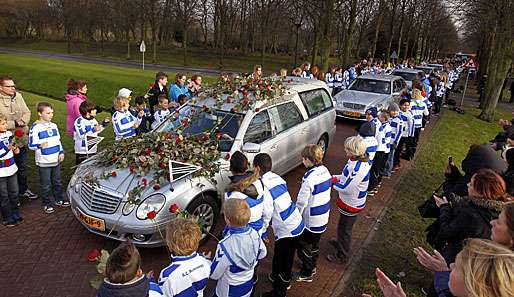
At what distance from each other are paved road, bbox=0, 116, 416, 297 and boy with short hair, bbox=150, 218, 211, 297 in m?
1.78

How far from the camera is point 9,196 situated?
18.4 feet

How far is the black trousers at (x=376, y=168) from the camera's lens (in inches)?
288

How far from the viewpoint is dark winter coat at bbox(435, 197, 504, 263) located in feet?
11.2

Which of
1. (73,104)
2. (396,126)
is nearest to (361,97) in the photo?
(396,126)

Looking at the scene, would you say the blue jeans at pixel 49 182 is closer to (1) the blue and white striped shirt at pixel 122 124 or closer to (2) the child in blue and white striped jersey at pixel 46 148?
(2) the child in blue and white striped jersey at pixel 46 148

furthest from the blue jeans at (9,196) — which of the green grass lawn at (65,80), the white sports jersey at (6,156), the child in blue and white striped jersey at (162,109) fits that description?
the green grass lawn at (65,80)

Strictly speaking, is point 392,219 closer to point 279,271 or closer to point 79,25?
point 279,271

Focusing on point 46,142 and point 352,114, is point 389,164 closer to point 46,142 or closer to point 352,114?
point 352,114

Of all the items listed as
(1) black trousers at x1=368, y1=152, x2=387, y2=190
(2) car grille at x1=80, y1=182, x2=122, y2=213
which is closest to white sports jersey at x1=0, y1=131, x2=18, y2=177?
(2) car grille at x1=80, y1=182, x2=122, y2=213

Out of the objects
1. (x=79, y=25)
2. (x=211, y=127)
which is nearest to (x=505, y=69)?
(x=211, y=127)

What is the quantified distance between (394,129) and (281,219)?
483 centimetres

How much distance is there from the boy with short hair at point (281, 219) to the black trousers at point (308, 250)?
35 cm

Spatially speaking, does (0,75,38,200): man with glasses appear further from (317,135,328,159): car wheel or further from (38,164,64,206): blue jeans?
(317,135,328,159): car wheel

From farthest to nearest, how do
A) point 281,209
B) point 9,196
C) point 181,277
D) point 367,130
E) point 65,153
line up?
point 65,153, point 367,130, point 9,196, point 281,209, point 181,277
